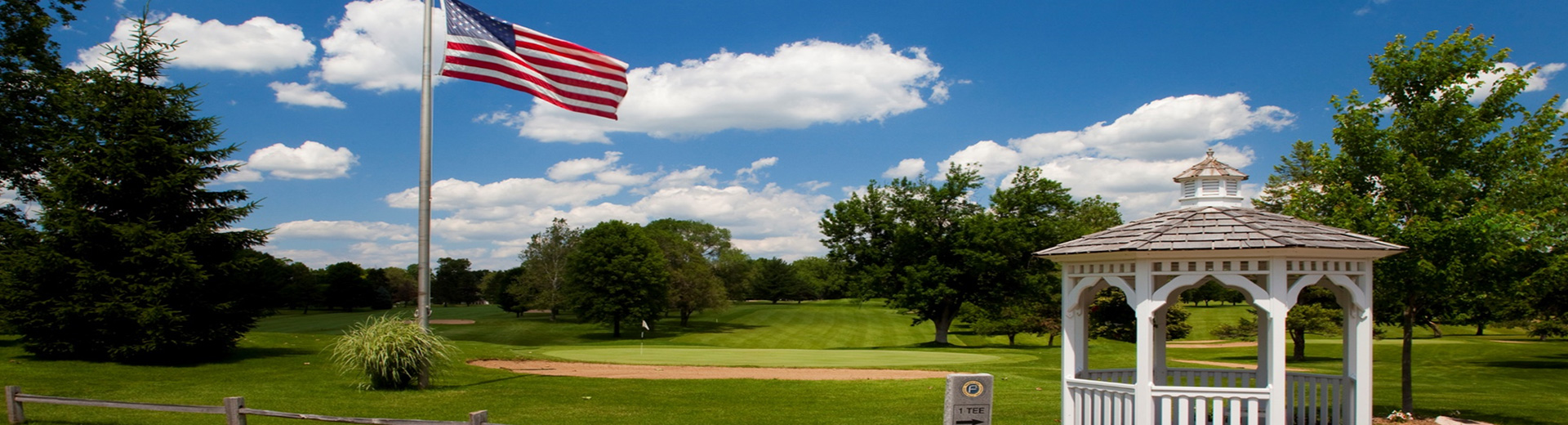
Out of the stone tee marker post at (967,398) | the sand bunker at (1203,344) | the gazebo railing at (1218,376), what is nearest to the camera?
the stone tee marker post at (967,398)

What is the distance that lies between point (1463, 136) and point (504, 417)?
1339cm

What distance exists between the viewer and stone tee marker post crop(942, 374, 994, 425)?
732 cm

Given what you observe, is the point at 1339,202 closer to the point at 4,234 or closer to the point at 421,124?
the point at 421,124

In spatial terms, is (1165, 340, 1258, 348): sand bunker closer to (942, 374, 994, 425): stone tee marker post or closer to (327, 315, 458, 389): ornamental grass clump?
(327, 315, 458, 389): ornamental grass clump

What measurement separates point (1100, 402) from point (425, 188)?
1080cm

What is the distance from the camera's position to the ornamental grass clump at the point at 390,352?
13906 mm

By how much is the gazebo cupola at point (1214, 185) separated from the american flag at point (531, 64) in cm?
→ 905

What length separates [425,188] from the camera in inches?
570

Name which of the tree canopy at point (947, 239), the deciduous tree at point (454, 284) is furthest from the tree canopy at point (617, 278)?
the deciduous tree at point (454, 284)

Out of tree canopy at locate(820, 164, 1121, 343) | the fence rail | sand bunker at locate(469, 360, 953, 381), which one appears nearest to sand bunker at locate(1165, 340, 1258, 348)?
tree canopy at locate(820, 164, 1121, 343)

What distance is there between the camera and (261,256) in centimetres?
1969

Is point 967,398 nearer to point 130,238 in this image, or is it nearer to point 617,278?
point 130,238

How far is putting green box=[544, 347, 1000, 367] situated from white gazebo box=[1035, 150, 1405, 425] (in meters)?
14.1

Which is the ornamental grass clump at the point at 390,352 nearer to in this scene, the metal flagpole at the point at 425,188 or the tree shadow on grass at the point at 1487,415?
the metal flagpole at the point at 425,188
